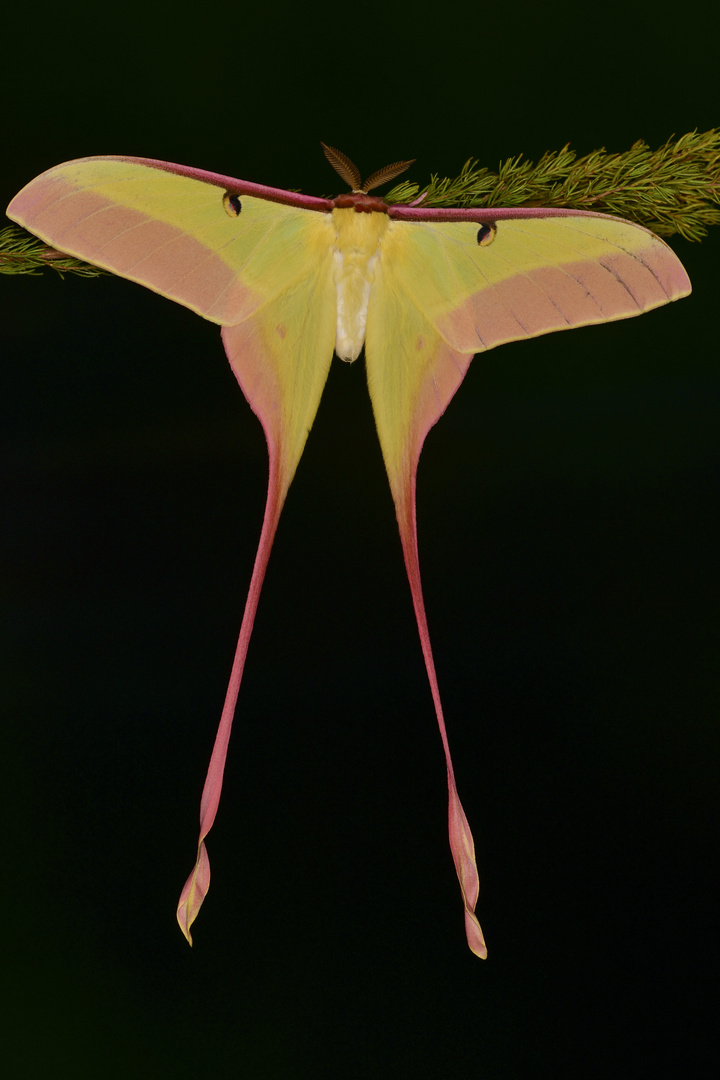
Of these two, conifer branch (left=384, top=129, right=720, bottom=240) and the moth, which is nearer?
the moth

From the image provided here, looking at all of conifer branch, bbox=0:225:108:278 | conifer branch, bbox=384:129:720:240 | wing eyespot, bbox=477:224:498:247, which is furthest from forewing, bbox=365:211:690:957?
conifer branch, bbox=0:225:108:278

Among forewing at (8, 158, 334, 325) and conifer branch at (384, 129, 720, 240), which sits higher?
conifer branch at (384, 129, 720, 240)

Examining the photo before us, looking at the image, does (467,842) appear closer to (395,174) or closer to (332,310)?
(332,310)

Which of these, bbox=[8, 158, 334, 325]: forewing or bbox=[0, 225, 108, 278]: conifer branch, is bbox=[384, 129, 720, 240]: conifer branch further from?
bbox=[0, 225, 108, 278]: conifer branch

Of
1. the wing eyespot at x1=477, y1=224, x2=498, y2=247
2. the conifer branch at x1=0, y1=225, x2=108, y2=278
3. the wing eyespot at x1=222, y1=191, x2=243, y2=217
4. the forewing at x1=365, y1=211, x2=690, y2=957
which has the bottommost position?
the forewing at x1=365, y1=211, x2=690, y2=957

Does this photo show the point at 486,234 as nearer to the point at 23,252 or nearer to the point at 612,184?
the point at 612,184

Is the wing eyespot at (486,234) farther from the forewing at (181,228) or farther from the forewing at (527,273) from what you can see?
the forewing at (181,228)

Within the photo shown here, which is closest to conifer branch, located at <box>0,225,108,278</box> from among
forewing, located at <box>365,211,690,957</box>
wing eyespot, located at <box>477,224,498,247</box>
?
forewing, located at <box>365,211,690,957</box>
